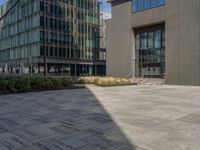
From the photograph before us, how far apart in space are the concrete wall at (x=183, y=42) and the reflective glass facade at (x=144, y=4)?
1857 mm

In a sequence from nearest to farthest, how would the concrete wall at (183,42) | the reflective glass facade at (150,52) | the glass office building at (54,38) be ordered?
the concrete wall at (183,42), the reflective glass facade at (150,52), the glass office building at (54,38)

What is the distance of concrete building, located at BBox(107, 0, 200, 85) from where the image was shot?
2634 cm

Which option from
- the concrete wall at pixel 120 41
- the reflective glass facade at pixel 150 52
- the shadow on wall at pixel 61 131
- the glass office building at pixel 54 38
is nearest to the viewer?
the shadow on wall at pixel 61 131

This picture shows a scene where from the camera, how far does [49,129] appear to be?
22.2 ft

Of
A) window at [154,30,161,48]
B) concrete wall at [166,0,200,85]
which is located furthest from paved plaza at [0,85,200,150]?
window at [154,30,161,48]

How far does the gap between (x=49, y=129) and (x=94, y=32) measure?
61.7 meters

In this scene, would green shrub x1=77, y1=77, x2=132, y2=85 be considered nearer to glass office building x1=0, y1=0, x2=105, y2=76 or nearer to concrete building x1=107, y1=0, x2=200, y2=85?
concrete building x1=107, y1=0, x2=200, y2=85

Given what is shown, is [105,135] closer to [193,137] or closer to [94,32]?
[193,137]

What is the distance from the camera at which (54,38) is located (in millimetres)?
57969

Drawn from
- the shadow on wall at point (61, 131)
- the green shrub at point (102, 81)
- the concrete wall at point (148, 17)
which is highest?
the concrete wall at point (148, 17)

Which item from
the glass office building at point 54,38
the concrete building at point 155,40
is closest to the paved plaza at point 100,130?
the concrete building at point 155,40

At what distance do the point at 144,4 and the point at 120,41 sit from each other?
21.8 feet

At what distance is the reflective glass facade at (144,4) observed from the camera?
3003cm

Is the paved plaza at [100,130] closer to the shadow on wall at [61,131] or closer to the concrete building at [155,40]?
the shadow on wall at [61,131]
